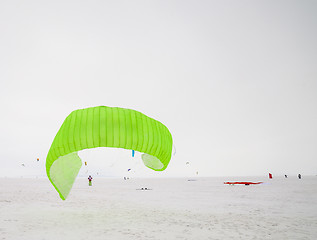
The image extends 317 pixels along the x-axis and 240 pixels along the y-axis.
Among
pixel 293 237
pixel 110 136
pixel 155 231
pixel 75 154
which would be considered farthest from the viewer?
pixel 155 231

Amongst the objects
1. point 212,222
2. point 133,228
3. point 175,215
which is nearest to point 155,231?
point 133,228

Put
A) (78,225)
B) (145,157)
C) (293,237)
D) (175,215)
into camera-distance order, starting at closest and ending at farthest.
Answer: (145,157) < (293,237) < (78,225) < (175,215)

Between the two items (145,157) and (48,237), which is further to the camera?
(48,237)

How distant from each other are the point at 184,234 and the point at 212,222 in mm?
2485

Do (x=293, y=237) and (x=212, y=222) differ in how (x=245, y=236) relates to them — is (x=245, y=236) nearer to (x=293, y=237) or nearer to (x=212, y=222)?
(x=293, y=237)

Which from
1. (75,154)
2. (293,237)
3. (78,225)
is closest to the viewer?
(75,154)

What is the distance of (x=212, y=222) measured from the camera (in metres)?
11.4

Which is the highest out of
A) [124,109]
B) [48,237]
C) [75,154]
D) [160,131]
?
[124,109]

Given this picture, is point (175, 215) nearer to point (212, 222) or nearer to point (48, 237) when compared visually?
point (212, 222)

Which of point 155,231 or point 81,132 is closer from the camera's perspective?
point 81,132

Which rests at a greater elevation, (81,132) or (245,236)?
(81,132)

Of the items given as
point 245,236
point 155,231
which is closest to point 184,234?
point 155,231

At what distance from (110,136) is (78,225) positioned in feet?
22.6

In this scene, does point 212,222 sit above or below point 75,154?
below
